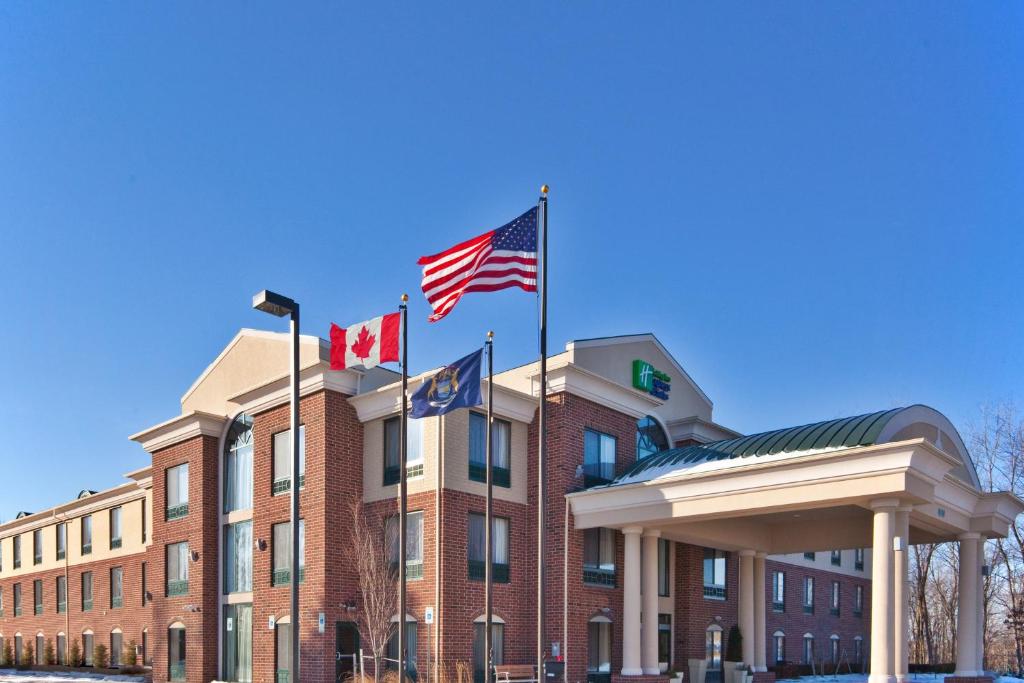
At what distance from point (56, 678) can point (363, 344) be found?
26.7 meters

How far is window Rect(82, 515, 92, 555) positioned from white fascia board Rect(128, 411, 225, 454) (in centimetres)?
1495

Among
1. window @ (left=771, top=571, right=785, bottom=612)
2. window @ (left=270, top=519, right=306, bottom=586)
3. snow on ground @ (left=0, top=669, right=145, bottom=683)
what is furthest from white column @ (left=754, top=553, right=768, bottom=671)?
snow on ground @ (left=0, top=669, right=145, bottom=683)

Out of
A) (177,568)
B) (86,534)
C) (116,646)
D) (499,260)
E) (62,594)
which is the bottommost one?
(116,646)

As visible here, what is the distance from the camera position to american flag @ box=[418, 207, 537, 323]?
1703cm

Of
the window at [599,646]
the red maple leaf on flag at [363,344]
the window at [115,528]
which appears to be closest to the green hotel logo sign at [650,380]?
the window at [599,646]

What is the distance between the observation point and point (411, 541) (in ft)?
87.1

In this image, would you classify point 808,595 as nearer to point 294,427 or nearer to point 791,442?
point 791,442

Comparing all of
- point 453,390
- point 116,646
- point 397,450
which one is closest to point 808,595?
point 397,450

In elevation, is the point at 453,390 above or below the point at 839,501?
above

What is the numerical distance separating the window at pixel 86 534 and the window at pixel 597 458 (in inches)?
1186

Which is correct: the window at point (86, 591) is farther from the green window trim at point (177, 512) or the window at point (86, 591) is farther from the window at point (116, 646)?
the green window trim at point (177, 512)

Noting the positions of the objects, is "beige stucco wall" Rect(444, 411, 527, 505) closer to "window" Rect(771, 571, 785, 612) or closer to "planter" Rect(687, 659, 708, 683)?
"planter" Rect(687, 659, 708, 683)

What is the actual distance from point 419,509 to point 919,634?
1522 inches

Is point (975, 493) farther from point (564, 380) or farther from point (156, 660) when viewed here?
point (156, 660)
